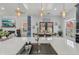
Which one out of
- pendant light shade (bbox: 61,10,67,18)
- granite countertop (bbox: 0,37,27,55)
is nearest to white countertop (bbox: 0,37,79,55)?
granite countertop (bbox: 0,37,27,55)

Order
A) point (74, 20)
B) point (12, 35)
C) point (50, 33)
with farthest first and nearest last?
point (50, 33)
point (74, 20)
point (12, 35)

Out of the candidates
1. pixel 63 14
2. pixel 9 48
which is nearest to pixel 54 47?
pixel 9 48

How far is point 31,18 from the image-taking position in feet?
11.9

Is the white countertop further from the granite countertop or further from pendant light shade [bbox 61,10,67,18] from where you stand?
pendant light shade [bbox 61,10,67,18]

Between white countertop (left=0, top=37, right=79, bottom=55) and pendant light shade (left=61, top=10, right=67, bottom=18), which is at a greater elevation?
pendant light shade (left=61, top=10, right=67, bottom=18)

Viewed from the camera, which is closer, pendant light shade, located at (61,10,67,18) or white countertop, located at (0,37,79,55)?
white countertop, located at (0,37,79,55)

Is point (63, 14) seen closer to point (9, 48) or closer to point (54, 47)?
point (54, 47)

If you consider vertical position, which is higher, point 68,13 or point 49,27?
point 68,13

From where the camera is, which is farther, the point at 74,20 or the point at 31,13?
the point at 31,13

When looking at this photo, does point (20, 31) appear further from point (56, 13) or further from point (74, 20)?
point (74, 20)

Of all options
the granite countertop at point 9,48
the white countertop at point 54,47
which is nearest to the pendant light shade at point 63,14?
the white countertop at point 54,47

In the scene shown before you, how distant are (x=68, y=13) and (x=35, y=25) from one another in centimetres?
102

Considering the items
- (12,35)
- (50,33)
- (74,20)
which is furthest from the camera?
(50,33)

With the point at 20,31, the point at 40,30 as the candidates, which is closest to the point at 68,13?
the point at 40,30
